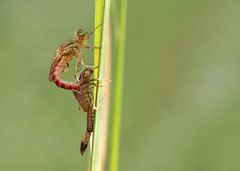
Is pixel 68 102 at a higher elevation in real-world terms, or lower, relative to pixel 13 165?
higher

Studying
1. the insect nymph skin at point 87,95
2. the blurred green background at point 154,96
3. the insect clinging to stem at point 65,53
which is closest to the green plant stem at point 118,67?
the insect nymph skin at point 87,95

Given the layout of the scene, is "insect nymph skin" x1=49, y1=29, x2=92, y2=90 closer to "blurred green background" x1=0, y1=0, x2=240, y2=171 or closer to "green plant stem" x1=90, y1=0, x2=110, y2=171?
"green plant stem" x1=90, y1=0, x2=110, y2=171

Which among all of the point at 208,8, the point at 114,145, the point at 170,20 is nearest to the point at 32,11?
the point at 170,20

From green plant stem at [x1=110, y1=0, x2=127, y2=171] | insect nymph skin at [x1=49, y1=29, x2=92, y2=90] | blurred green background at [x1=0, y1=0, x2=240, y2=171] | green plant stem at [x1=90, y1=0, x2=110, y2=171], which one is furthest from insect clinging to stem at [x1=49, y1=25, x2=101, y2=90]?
blurred green background at [x1=0, y1=0, x2=240, y2=171]

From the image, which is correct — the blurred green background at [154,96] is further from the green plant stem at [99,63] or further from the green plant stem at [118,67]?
the green plant stem at [99,63]

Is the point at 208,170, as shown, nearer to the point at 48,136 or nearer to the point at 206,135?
the point at 206,135

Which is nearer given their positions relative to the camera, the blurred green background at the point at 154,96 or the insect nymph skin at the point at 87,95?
the insect nymph skin at the point at 87,95
